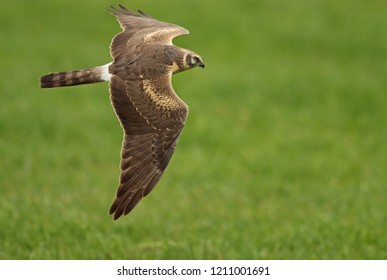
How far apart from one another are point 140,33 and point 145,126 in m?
0.72

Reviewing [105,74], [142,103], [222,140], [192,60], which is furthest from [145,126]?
[222,140]

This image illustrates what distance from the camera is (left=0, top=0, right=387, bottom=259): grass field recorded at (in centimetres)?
708

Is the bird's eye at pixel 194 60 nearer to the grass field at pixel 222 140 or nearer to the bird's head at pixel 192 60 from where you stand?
the bird's head at pixel 192 60

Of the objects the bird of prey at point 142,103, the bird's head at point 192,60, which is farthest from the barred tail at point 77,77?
the bird's head at point 192,60

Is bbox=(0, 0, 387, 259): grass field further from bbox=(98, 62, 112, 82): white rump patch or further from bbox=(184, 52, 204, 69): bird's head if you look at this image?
bbox=(184, 52, 204, 69): bird's head

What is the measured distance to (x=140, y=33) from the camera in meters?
4.50

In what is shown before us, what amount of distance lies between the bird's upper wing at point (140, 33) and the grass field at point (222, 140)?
2.32 m

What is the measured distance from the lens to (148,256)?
6.47 meters

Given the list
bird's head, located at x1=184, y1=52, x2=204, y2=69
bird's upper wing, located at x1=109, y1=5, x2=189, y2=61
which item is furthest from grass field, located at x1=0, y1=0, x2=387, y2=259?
bird's head, located at x1=184, y1=52, x2=204, y2=69

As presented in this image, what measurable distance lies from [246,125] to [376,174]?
239 cm

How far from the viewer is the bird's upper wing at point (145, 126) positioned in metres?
3.79

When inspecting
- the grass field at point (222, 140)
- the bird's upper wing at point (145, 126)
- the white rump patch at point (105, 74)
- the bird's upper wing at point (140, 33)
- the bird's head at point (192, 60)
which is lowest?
the grass field at point (222, 140)

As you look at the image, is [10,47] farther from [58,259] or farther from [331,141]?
[58,259]

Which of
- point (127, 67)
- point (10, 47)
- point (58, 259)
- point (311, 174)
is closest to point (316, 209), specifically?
point (311, 174)
